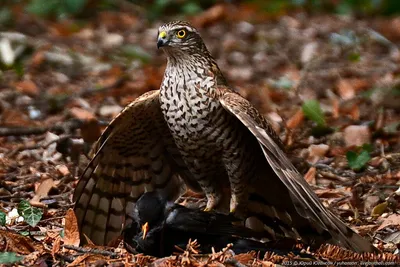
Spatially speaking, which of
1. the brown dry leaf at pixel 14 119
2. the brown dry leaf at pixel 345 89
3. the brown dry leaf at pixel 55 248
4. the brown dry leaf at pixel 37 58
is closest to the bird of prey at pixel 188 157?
the brown dry leaf at pixel 55 248

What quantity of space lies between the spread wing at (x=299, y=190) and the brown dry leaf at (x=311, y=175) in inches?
60.2

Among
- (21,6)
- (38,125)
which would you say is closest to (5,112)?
(38,125)

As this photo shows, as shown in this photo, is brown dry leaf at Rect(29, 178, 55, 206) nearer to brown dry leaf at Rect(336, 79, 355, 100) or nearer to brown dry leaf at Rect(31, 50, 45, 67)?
brown dry leaf at Rect(336, 79, 355, 100)

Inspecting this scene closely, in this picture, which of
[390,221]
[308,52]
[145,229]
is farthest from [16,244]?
[308,52]

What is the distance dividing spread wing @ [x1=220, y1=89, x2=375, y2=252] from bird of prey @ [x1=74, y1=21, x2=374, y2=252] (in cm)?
3

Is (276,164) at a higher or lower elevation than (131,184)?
higher

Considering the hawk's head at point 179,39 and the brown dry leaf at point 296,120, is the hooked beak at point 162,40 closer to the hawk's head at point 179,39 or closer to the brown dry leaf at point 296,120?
the hawk's head at point 179,39

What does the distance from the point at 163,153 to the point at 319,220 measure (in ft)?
5.19

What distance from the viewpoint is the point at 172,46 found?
536 cm

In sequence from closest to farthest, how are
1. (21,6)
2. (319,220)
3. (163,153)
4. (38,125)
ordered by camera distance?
(319,220)
(163,153)
(38,125)
(21,6)

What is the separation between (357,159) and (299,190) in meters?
2.26

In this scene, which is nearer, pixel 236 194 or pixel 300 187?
pixel 300 187

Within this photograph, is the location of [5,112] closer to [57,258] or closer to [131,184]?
[131,184]

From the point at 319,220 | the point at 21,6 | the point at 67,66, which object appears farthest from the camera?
the point at 21,6
